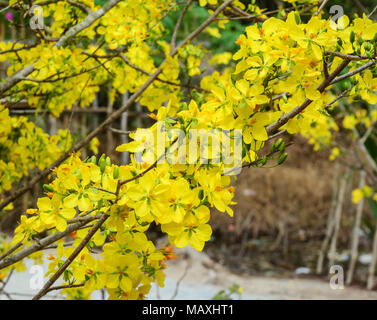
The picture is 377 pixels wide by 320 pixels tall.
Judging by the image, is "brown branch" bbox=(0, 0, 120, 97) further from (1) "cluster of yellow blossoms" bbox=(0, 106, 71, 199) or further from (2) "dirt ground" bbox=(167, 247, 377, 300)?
(2) "dirt ground" bbox=(167, 247, 377, 300)

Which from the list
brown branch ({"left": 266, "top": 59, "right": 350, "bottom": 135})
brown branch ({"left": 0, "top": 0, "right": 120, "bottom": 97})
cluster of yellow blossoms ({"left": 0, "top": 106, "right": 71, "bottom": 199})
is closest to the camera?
brown branch ({"left": 266, "top": 59, "right": 350, "bottom": 135})

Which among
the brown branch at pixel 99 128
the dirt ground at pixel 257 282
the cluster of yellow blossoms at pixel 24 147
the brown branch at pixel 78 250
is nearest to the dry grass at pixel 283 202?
the dirt ground at pixel 257 282

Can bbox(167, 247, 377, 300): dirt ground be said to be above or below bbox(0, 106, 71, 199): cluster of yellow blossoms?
below

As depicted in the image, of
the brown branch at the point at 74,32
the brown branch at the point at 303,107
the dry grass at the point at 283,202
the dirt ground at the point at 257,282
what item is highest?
the brown branch at the point at 74,32

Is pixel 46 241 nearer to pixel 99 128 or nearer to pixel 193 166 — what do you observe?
pixel 193 166

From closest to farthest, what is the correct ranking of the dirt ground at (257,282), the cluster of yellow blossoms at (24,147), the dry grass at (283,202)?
the cluster of yellow blossoms at (24,147) → the dirt ground at (257,282) → the dry grass at (283,202)

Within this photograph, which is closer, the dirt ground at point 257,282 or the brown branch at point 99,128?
the brown branch at point 99,128

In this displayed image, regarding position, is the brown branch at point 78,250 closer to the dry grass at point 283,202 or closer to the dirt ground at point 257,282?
the dirt ground at point 257,282

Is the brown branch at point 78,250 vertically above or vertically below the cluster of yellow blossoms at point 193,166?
below

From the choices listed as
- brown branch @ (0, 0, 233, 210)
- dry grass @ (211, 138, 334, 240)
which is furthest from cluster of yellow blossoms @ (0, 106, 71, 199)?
dry grass @ (211, 138, 334, 240)

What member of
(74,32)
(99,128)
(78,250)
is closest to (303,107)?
(78,250)
